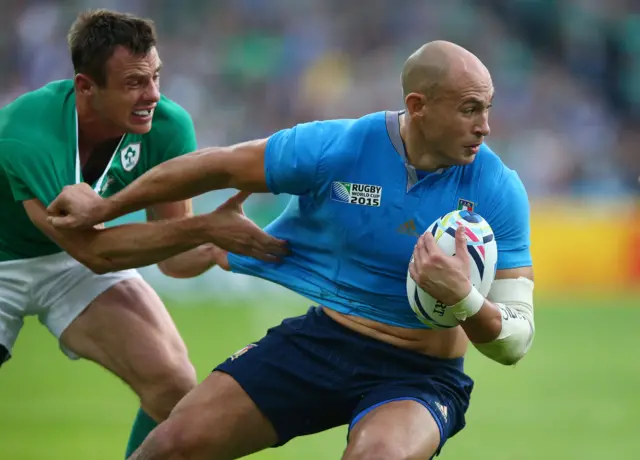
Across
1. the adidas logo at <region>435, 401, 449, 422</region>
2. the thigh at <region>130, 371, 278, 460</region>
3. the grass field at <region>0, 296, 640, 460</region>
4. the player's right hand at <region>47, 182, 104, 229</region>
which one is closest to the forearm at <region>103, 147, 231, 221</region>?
the player's right hand at <region>47, 182, 104, 229</region>

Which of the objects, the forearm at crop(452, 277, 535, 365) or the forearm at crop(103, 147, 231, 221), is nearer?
the forearm at crop(452, 277, 535, 365)

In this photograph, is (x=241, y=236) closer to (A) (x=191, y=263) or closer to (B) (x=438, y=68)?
Result: (A) (x=191, y=263)

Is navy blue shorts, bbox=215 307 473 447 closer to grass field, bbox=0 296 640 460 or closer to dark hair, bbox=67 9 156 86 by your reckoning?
dark hair, bbox=67 9 156 86

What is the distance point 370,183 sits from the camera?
5.00 meters

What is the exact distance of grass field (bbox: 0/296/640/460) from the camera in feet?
26.8

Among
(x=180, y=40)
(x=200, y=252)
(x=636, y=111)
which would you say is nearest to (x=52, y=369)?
(x=200, y=252)

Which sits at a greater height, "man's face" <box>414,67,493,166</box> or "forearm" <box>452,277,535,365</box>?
"man's face" <box>414,67,493,166</box>

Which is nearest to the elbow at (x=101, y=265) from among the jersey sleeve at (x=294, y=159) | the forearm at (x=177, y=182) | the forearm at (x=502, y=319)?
the forearm at (x=177, y=182)

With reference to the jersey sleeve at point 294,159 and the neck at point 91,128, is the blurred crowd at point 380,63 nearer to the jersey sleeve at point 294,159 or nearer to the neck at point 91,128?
the neck at point 91,128

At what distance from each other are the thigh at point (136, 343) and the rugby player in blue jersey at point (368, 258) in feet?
2.54

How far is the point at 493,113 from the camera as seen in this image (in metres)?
19.4

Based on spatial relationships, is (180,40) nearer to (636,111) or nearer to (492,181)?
(636,111)

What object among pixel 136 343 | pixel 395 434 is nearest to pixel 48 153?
pixel 136 343

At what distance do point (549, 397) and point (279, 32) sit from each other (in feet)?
34.5
